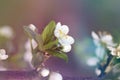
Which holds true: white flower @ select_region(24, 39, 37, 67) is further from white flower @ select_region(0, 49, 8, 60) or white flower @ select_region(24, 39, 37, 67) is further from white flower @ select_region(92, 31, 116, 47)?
white flower @ select_region(92, 31, 116, 47)

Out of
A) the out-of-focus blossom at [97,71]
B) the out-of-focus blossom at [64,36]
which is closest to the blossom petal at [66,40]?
the out-of-focus blossom at [64,36]

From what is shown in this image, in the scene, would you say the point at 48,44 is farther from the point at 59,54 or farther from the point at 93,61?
the point at 93,61

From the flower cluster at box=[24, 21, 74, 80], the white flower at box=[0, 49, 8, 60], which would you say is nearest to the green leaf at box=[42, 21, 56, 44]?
the flower cluster at box=[24, 21, 74, 80]

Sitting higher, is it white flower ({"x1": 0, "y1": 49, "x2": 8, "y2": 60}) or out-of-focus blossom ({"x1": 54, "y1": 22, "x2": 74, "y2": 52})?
out-of-focus blossom ({"x1": 54, "y1": 22, "x2": 74, "y2": 52})

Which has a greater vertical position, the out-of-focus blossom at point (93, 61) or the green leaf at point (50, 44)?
the green leaf at point (50, 44)

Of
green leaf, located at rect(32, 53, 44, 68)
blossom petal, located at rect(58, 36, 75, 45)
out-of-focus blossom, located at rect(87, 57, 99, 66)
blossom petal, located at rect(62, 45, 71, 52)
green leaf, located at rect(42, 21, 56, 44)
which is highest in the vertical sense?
green leaf, located at rect(42, 21, 56, 44)

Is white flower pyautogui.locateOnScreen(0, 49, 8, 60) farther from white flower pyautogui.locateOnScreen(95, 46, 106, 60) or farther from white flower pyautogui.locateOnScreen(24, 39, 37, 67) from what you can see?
white flower pyautogui.locateOnScreen(95, 46, 106, 60)

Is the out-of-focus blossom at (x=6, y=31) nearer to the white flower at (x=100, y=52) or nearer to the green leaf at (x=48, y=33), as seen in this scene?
the green leaf at (x=48, y=33)
